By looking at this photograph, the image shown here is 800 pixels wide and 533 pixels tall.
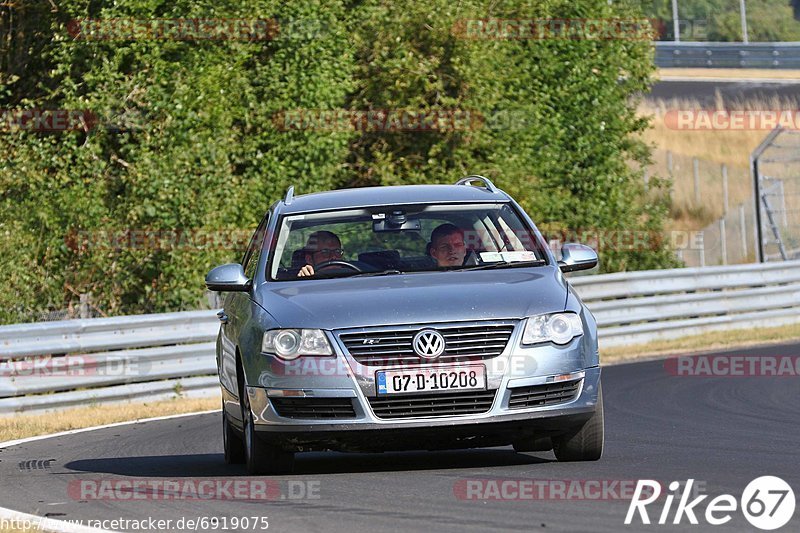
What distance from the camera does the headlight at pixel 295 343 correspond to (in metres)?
8.07

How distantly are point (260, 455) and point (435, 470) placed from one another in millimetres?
944

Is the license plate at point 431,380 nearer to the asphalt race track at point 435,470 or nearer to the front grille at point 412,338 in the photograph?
the front grille at point 412,338

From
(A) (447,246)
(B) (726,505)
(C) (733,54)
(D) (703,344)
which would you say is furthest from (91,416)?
(C) (733,54)

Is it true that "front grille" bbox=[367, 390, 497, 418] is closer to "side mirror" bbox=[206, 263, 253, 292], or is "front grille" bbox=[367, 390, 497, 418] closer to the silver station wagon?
the silver station wagon

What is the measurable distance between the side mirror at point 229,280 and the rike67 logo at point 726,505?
2815 millimetres

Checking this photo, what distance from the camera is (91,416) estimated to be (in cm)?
1448

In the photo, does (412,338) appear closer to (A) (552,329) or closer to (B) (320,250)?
(A) (552,329)

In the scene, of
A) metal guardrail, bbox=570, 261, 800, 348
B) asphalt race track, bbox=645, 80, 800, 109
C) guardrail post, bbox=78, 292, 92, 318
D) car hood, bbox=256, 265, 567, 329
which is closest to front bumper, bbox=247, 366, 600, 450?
car hood, bbox=256, 265, 567, 329

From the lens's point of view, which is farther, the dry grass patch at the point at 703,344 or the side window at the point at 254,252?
the dry grass patch at the point at 703,344

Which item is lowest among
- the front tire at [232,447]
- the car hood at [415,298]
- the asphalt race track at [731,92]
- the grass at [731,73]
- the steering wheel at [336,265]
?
the asphalt race track at [731,92]

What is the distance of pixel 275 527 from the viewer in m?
6.61

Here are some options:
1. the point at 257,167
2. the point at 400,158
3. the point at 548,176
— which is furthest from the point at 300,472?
the point at 548,176

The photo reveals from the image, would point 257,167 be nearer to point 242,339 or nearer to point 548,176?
point 548,176

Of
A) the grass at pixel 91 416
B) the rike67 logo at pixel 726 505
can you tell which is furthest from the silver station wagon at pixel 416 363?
the grass at pixel 91 416
